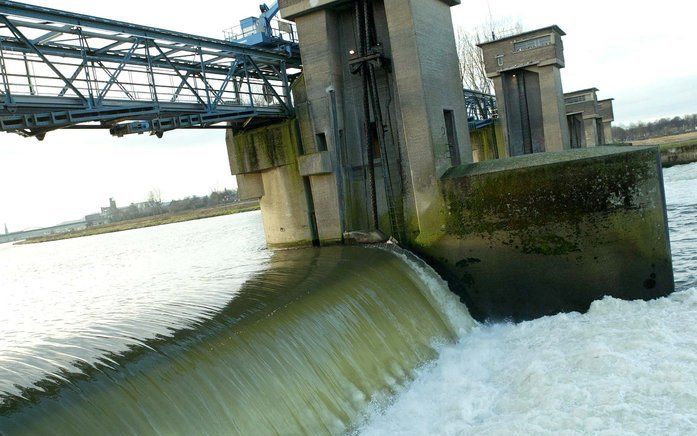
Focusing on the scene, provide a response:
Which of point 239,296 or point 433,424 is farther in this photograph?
point 239,296

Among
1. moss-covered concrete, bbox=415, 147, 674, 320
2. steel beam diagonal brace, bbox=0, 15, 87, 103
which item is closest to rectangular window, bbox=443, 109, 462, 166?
moss-covered concrete, bbox=415, 147, 674, 320

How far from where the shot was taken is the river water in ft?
20.3

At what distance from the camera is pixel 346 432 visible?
7227mm

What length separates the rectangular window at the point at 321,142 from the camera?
50.7ft

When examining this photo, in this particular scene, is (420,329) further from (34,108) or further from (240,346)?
(34,108)

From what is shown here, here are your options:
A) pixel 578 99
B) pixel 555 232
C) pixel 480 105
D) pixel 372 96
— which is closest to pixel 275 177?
pixel 372 96

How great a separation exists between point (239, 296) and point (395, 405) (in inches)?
142

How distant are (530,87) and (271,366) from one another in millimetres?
23821

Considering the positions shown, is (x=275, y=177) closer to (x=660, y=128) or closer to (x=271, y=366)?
(x=271, y=366)

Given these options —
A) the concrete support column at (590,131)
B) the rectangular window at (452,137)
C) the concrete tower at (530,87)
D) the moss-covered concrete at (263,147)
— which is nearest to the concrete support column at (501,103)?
the concrete tower at (530,87)

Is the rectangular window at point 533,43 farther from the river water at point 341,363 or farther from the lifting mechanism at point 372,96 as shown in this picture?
the river water at point 341,363

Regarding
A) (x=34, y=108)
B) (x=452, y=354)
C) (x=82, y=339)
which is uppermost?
(x=34, y=108)

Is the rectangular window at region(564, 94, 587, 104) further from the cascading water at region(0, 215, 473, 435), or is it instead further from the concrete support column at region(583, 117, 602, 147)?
the cascading water at region(0, 215, 473, 435)

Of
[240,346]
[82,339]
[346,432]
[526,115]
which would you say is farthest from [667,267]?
[526,115]
